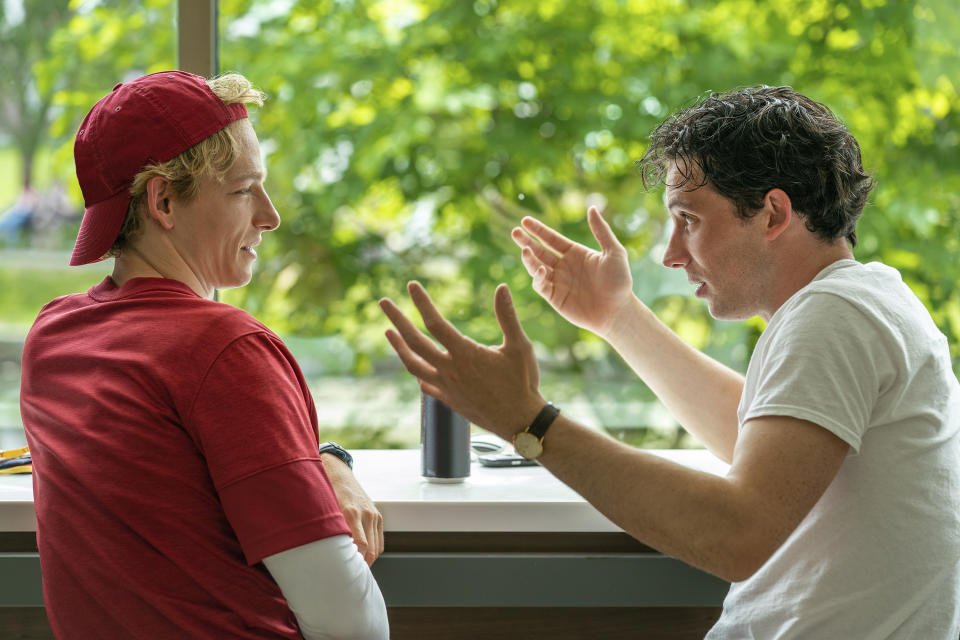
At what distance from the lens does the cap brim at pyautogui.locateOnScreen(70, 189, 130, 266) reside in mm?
1162

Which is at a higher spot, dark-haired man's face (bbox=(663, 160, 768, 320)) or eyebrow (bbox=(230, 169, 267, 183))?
eyebrow (bbox=(230, 169, 267, 183))

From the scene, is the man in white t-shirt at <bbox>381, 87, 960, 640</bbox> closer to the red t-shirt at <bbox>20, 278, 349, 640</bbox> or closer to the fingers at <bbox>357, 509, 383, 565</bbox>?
the red t-shirt at <bbox>20, 278, 349, 640</bbox>

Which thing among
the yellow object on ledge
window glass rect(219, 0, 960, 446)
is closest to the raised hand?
the yellow object on ledge

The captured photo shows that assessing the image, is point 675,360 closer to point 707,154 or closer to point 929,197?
point 707,154

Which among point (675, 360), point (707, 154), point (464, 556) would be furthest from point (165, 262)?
point (675, 360)

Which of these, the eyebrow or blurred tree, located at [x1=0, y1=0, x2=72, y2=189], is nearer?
the eyebrow

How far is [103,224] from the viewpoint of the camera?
117 centimetres

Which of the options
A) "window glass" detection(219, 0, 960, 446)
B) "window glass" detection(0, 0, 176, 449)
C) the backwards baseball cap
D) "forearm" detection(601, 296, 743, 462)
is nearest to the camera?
the backwards baseball cap

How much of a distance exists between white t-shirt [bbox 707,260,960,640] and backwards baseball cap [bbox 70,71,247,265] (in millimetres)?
810

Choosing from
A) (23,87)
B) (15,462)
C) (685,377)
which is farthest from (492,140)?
(15,462)

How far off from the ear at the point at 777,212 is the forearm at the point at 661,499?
439 millimetres

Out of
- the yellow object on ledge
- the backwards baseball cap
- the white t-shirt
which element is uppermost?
the backwards baseball cap

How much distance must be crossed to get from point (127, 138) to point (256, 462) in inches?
18.6

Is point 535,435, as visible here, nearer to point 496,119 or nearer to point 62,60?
point 62,60
